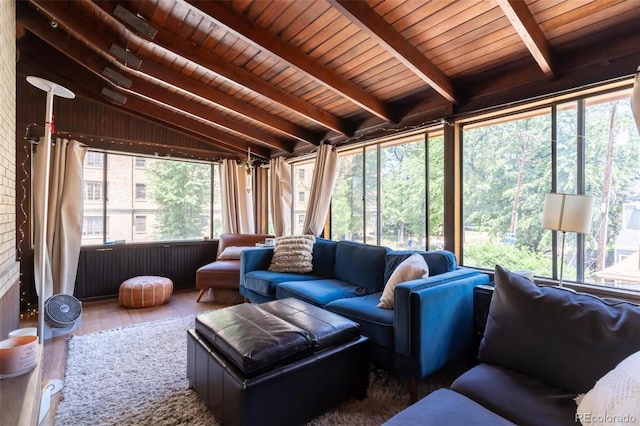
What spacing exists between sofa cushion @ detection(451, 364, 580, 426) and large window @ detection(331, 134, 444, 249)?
182 centimetres

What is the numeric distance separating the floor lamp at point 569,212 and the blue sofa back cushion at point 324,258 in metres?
2.12

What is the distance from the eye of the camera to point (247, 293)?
3.60 meters

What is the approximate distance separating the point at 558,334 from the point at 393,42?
2003mm

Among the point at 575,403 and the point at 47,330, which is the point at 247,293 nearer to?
the point at 47,330

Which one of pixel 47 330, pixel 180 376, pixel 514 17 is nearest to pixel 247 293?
pixel 180 376

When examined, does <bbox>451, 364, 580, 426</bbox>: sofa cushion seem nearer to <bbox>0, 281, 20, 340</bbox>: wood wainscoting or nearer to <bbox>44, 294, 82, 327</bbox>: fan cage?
<bbox>0, 281, 20, 340</bbox>: wood wainscoting

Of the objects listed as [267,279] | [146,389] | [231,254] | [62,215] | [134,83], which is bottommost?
[146,389]

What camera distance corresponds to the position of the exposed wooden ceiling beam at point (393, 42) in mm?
1894

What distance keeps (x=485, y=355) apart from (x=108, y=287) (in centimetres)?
471

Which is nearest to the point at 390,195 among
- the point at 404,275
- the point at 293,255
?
the point at 293,255

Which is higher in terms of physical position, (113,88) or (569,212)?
(113,88)

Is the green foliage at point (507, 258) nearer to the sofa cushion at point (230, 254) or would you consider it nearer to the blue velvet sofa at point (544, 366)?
the blue velvet sofa at point (544, 366)

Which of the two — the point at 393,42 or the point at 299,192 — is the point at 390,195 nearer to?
the point at 393,42

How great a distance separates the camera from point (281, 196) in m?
5.01
